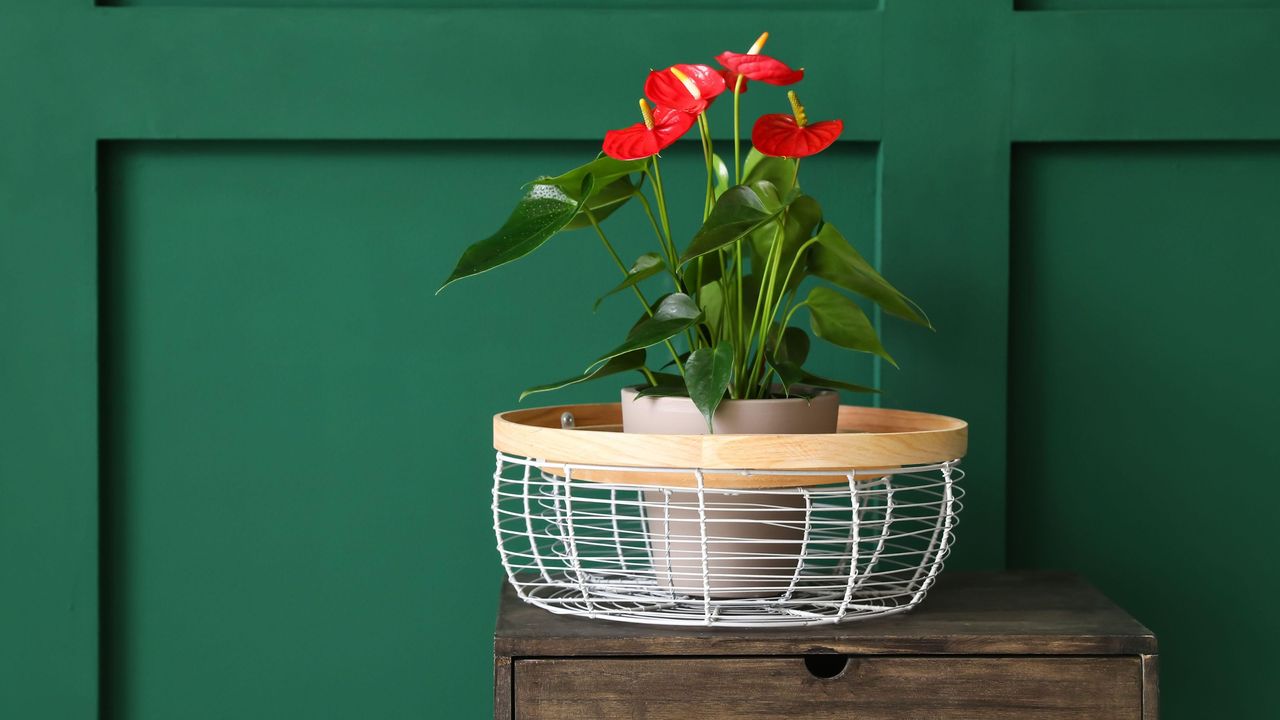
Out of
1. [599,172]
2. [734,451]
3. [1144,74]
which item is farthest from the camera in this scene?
[1144,74]

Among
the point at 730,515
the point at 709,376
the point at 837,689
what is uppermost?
the point at 709,376

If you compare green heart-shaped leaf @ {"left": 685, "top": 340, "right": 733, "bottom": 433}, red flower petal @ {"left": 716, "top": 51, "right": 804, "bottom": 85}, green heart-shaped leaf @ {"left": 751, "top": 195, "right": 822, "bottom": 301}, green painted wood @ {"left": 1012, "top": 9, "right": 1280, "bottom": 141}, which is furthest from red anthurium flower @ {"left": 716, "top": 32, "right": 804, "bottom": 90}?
green painted wood @ {"left": 1012, "top": 9, "right": 1280, "bottom": 141}

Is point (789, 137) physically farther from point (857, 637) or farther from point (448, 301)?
point (448, 301)

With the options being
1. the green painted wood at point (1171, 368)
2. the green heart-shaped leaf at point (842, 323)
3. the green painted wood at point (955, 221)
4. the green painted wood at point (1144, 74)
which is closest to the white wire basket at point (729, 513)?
the green heart-shaped leaf at point (842, 323)

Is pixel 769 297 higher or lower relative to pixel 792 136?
lower

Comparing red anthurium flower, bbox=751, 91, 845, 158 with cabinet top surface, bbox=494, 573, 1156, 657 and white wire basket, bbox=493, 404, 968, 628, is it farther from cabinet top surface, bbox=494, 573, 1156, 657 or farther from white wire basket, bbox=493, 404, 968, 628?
cabinet top surface, bbox=494, 573, 1156, 657

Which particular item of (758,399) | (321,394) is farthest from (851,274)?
(321,394)

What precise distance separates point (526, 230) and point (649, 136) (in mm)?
121

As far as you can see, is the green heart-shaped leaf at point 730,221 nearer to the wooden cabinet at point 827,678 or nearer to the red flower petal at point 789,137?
the red flower petal at point 789,137

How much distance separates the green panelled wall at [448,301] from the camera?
1198 millimetres

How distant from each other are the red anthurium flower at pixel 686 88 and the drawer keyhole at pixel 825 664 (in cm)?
44

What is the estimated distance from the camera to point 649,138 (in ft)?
2.83

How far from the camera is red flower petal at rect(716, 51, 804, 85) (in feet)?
2.79

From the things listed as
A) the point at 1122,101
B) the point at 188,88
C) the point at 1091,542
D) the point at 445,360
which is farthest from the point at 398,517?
the point at 1122,101
